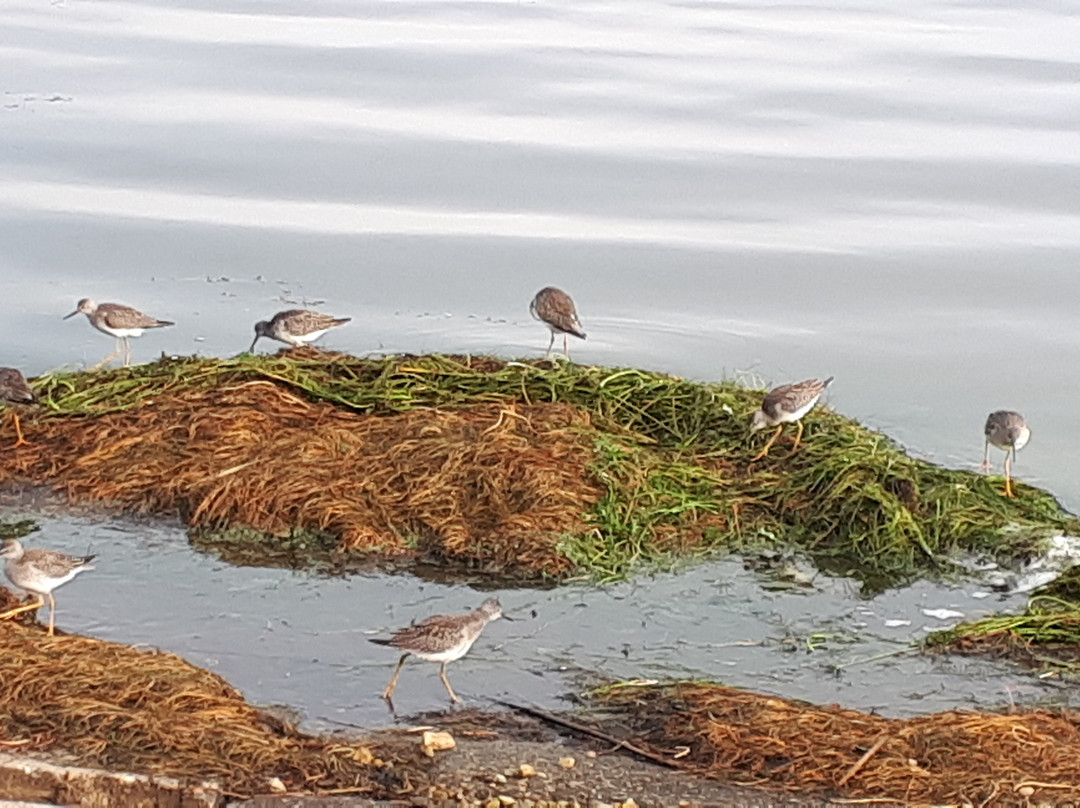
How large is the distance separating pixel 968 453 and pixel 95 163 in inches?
401

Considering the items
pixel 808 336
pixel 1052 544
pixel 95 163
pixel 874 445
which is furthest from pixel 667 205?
pixel 1052 544

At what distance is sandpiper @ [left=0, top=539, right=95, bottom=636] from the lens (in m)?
8.19

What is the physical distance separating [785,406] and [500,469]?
1797 millimetres

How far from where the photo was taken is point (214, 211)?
16781mm

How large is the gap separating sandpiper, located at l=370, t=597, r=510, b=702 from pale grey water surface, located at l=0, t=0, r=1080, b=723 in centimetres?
15

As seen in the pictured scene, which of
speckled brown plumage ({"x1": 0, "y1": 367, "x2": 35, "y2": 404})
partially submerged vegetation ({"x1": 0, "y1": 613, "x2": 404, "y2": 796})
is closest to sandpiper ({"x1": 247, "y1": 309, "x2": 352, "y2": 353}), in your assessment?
speckled brown plumage ({"x1": 0, "y1": 367, "x2": 35, "y2": 404})

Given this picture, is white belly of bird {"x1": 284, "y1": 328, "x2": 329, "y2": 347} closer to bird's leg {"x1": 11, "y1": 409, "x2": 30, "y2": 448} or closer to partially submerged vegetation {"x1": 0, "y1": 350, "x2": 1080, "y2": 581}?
partially submerged vegetation {"x1": 0, "y1": 350, "x2": 1080, "y2": 581}

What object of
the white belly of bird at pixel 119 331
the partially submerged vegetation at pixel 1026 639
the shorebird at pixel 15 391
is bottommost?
the partially submerged vegetation at pixel 1026 639

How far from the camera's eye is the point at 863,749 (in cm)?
675

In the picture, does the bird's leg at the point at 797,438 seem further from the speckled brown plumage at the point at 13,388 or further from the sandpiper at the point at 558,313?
the speckled brown plumage at the point at 13,388

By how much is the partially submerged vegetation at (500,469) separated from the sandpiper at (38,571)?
1412 millimetres

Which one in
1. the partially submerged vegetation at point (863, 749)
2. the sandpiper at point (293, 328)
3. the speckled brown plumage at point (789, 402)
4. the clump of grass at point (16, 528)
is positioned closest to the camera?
the partially submerged vegetation at point (863, 749)

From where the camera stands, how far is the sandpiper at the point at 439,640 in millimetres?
7469

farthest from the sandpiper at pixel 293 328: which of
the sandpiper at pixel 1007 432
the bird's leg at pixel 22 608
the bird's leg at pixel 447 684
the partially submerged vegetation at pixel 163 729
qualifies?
the partially submerged vegetation at pixel 163 729
